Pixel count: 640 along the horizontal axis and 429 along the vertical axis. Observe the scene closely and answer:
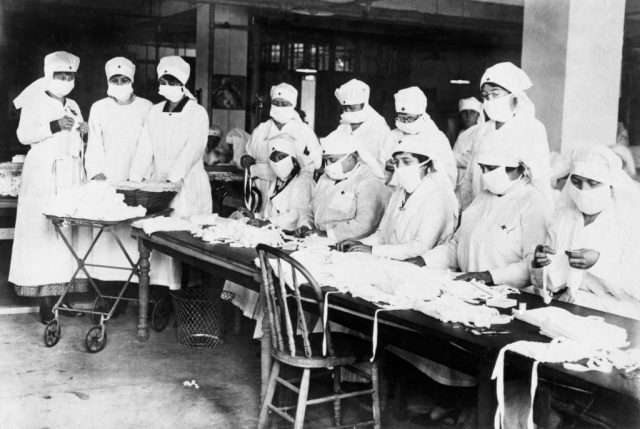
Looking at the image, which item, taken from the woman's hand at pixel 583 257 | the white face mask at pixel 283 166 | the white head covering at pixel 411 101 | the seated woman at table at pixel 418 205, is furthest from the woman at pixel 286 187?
the woman's hand at pixel 583 257

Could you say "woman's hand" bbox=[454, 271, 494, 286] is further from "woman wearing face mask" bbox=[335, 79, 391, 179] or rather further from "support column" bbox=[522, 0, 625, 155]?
"woman wearing face mask" bbox=[335, 79, 391, 179]

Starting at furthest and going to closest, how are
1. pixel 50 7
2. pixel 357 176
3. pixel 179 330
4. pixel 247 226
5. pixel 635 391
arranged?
pixel 50 7 < pixel 179 330 < pixel 357 176 < pixel 247 226 < pixel 635 391

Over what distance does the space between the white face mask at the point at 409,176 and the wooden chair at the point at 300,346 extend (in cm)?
105

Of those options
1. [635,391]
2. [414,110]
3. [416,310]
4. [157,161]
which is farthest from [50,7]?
[635,391]

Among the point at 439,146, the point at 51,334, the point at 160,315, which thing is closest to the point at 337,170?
the point at 439,146

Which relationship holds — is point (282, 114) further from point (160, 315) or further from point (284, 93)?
point (160, 315)

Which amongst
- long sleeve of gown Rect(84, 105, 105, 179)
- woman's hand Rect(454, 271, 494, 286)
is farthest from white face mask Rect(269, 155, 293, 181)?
woman's hand Rect(454, 271, 494, 286)

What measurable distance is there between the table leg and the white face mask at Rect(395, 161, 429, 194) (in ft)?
6.59

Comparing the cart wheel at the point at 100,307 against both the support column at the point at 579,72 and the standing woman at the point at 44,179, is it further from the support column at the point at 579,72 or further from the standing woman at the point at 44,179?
the support column at the point at 579,72

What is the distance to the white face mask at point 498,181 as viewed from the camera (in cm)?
408

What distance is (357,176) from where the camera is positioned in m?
5.35

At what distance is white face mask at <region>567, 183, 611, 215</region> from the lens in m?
3.62

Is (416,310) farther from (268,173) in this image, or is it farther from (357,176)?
(268,173)

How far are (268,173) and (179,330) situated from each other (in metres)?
1.73
